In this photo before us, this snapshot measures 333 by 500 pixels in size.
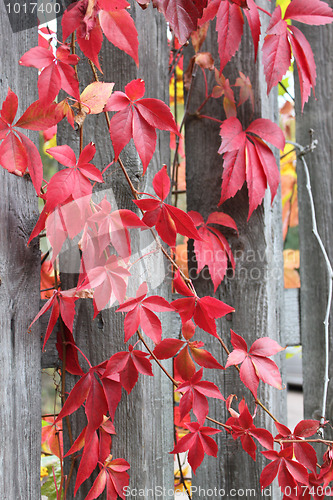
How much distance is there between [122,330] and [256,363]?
29 cm

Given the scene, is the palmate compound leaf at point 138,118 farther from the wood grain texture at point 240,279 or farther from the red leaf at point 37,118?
the wood grain texture at point 240,279

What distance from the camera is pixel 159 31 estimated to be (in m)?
0.97

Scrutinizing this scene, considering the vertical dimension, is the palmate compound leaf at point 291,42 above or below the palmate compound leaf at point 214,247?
above

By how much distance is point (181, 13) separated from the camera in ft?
2.37

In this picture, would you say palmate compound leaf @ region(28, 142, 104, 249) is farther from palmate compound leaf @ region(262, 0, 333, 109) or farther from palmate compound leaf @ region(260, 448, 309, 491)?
palmate compound leaf @ region(260, 448, 309, 491)

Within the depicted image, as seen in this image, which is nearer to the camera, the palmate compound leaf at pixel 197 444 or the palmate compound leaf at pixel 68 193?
the palmate compound leaf at pixel 68 193

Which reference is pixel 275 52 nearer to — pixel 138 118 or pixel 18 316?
pixel 138 118

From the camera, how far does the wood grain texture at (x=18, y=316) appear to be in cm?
74

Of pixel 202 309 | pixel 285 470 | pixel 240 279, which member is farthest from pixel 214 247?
pixel 285 470

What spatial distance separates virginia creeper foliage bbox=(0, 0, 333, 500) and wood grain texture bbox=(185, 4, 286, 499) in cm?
14

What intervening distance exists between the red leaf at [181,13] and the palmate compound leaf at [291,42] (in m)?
0.17

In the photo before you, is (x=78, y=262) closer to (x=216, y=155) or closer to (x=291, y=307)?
(x=216, y=155)

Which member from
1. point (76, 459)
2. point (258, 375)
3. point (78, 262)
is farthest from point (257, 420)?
point (78, 262)

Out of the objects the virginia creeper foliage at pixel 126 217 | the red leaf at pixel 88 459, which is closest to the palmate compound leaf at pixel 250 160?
the virginia creeper foliage at pixel 126 217
